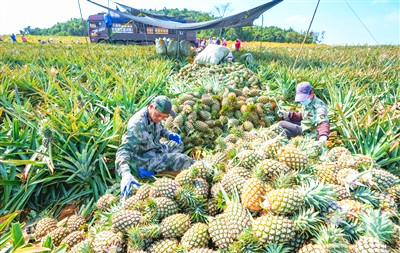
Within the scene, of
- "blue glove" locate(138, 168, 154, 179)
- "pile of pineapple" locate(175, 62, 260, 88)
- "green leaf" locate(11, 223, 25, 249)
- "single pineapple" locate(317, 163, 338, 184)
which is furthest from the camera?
"pile of pineapple" locate(175, 62, 260, 88)

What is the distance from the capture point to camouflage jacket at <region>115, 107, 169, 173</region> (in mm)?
2807

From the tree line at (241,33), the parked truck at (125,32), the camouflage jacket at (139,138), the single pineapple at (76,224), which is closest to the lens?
the single pineapple at (76,224)

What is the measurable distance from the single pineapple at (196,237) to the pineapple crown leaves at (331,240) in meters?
0.69

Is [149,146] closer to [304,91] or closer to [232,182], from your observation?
[232,182]

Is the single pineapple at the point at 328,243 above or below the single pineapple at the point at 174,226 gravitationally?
above

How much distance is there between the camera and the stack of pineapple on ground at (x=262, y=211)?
1.40m

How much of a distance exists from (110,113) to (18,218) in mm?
1973

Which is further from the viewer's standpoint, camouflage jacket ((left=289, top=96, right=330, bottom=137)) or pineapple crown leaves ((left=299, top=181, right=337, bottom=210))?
camouflage jacket ((left=289, top=96, right=330, bottom=137))

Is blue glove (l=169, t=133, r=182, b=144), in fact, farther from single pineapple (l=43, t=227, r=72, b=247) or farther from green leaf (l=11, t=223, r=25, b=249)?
green leaf (l=11, t=223, r=25, b=249)

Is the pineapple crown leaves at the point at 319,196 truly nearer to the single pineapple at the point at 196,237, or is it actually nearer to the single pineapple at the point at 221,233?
the single pineapple at the point at 221,233

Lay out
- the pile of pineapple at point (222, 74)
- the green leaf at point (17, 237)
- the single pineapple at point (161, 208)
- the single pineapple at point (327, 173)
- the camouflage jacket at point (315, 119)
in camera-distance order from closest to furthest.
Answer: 1. the green leaf at point (17, 237)
2. the single pineapple at point (161, 208)
3. the single pineapple at point (327, 173)
4. the camouflage jacket at point (315, 119)
5. the pile of pineapple at point (222, 74)

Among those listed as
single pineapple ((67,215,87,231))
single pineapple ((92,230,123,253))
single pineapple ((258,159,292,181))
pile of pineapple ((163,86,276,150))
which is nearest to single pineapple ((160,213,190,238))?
single pineapple ((92,230,123,253))

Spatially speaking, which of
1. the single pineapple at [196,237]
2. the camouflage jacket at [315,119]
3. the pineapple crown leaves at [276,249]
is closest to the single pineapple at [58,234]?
the single pineapple at [196,237]

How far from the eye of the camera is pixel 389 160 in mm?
2588
